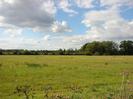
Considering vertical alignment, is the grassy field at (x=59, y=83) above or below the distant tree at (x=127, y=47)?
below

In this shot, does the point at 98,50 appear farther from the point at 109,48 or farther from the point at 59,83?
the point at 59,83

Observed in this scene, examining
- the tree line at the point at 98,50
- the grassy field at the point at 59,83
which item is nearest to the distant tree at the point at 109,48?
the tree line at the point at 98,50

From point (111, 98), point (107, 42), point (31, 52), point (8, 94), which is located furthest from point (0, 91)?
point (107, 42)

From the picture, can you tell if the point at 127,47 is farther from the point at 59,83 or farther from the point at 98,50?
the point at 59,83

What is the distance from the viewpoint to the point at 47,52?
156 metres

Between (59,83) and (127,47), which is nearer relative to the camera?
(59,83)

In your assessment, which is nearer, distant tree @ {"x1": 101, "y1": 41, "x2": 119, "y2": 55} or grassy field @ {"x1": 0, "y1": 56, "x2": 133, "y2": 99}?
grassy field @ {"x1": 0, "y1": 56, "x2": 133, "y2": 99}

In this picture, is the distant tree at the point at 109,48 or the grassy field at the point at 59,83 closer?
the grassy field at the point at 59,83

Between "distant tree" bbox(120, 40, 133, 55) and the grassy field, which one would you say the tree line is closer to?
"distant tree" bbox(120, 40, 133, 55)

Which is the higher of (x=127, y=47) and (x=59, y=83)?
(x=127, y=47)

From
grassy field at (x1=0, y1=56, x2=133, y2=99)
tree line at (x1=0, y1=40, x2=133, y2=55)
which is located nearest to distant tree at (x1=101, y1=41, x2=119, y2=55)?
tree line at (x1=0, y1=40, x2=133, y2=55)

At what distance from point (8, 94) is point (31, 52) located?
12766 cm

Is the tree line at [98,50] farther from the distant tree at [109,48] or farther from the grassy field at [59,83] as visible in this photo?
the grassy field at [59,83]

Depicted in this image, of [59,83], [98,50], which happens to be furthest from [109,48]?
[59,83]
